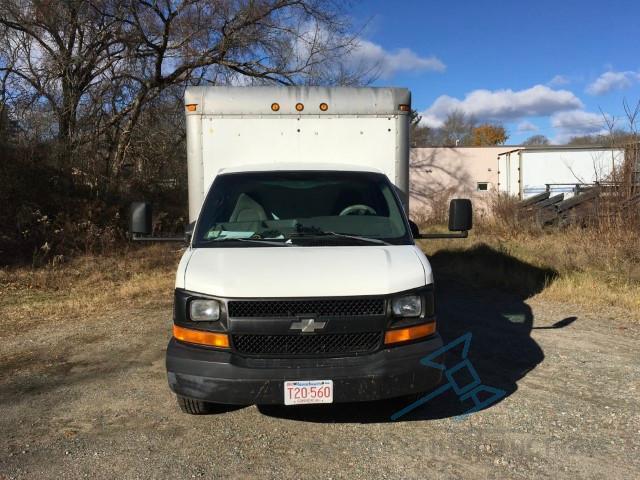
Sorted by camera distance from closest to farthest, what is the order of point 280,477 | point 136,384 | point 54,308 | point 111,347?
point 280,477 → point 136,384 → point 111,347 → point 54,308

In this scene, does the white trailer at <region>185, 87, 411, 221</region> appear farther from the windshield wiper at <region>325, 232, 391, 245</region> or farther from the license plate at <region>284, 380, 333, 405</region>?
the license plate at <region>284, 380, 333, 405</region>

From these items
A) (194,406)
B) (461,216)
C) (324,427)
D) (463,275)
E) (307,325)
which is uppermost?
(461,216)

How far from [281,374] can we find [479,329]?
3894 millimetres

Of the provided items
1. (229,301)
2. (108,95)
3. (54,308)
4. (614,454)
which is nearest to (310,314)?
(229,301)

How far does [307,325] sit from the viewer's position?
3.66 metres

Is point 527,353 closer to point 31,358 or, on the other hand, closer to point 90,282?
point 31,358

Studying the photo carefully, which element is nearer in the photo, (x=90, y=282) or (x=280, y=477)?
(x=280, y=477)

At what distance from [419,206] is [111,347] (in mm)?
20098

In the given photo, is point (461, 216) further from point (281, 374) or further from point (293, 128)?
point (281, 374)

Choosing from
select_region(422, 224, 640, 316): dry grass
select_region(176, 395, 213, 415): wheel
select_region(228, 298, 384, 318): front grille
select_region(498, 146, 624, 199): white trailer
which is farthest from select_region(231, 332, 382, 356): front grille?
select_region(498, 146, 624, 199): white trailer

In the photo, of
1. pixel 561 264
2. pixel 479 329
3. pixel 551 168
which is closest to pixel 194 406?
Answer: pixel 479 329

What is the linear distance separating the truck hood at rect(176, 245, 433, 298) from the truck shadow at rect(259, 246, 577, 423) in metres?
1.14

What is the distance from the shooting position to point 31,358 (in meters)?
5.85

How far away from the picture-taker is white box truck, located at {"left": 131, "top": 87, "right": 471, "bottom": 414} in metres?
3.62
